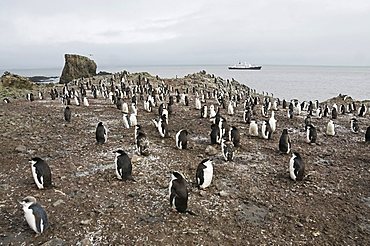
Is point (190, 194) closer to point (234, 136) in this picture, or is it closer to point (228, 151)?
point (228, 151)

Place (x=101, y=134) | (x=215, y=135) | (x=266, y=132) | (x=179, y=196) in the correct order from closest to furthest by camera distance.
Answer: (x=179, y=196) < (x=101, y=134) < (x=215, y=135) < (x=266, y=132)

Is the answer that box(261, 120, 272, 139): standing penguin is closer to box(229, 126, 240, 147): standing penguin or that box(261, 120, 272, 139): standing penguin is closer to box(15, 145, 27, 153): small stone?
box(229, 126, 240, 147): standing penguin

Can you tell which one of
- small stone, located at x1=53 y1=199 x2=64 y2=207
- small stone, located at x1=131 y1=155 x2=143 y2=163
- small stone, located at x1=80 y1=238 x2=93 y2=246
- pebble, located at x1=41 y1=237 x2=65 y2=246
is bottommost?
small stone, located at x1=80 y1=238 x2=93 y2=246

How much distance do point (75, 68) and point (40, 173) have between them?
49328 mm

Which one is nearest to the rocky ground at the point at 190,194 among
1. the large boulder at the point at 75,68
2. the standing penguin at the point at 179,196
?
the standing penguin at the point at 179,196

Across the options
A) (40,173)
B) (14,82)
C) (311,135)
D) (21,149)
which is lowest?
(311,135)

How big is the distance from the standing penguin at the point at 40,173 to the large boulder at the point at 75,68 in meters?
47.7

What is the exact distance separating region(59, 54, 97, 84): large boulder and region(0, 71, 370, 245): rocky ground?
41.6m

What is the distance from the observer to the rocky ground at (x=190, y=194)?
6785 mm

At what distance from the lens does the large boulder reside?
5421 centimetres

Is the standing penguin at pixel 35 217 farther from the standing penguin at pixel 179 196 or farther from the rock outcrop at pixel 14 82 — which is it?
the rock outcrop at pixel 14 82

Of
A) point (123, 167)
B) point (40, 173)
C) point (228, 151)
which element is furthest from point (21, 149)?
point (228, 151)

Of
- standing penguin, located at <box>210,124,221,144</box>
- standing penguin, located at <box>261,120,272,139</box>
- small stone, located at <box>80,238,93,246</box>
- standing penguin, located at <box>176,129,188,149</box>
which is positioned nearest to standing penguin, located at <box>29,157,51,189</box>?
small stone, located at <box>80,238,93,246</box>

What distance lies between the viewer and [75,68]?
2154 inches
